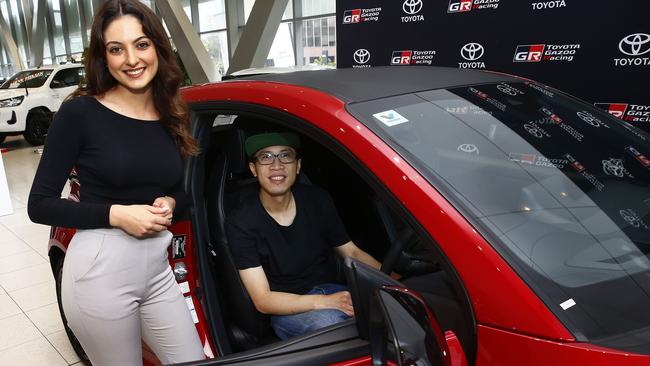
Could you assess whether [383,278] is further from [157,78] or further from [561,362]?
[157,78]

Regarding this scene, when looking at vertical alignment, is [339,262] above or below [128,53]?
below

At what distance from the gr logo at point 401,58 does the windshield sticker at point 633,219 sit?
3408 millimetres

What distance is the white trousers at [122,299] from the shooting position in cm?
126

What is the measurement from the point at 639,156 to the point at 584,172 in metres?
0.27

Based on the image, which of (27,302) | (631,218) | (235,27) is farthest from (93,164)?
(235,27)

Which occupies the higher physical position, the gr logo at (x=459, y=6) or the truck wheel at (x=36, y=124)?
the gr logo at (x=459, y=6)

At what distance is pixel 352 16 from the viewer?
472cm

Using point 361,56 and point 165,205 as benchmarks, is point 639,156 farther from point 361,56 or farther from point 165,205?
point 361,56

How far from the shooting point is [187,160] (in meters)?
1.70

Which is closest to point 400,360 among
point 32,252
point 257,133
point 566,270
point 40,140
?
point 566,270

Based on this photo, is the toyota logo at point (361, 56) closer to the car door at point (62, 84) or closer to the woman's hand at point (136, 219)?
the woman's hand at point (136, 219)

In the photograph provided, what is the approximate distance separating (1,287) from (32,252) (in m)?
0.70

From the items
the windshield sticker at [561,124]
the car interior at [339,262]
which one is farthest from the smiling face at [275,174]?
the windshield sticker at [561,124]

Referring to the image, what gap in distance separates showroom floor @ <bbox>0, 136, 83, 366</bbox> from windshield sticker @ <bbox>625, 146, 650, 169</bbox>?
2461 mm
